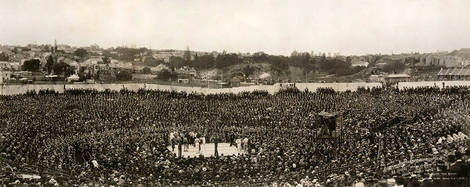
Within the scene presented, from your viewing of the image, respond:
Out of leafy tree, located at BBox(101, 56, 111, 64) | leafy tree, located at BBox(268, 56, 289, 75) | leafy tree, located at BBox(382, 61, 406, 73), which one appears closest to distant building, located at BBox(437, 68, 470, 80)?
leafy tree, located at BBox(382, 61, 406, 73)

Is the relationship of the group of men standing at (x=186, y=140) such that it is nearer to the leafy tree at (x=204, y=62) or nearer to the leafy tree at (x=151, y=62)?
the leafy tree at (x=151, y=62)

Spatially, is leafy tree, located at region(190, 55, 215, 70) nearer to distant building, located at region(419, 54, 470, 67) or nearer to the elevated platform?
distant building, located at region(419, 54, 470, 67)

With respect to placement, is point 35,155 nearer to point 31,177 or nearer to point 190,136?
point 31,177

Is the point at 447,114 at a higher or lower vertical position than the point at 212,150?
higher

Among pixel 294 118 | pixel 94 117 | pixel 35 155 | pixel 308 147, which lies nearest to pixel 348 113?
pixel 294 118

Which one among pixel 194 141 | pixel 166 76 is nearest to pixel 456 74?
pixel 194 141

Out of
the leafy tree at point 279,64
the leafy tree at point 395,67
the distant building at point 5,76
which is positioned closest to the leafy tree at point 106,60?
the leafy tree at point 279,64

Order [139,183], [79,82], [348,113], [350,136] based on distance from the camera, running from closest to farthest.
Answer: [139,183] → [350,136] → [348,113] → [79,82]

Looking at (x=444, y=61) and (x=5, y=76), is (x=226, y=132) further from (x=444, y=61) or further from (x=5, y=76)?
(x=444, y=61)
